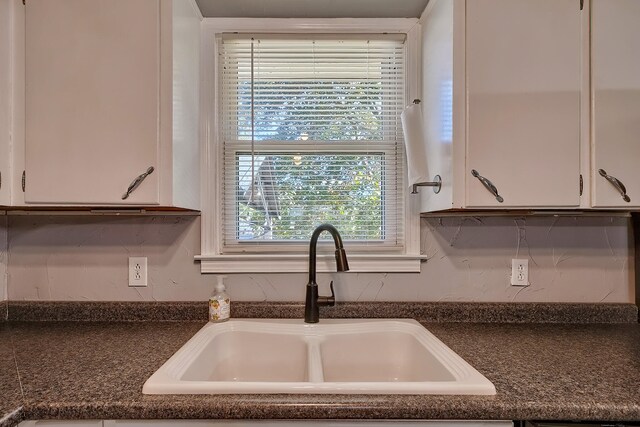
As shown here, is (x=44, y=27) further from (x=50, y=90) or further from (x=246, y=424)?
(x=246, y=424)

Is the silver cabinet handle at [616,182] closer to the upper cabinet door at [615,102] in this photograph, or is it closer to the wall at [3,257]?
the upper cabinet door at [615,102]

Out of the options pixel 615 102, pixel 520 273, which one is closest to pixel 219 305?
pixel 520 273

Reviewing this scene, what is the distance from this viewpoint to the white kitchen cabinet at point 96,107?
105cm

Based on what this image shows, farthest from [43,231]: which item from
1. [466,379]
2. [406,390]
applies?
[466,379]

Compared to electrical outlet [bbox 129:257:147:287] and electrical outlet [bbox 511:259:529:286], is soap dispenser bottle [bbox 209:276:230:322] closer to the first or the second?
electrical outlet [bbox 129:257:147:287]

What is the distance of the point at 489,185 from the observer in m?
1.05

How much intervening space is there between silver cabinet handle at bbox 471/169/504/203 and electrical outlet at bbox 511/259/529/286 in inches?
18.3

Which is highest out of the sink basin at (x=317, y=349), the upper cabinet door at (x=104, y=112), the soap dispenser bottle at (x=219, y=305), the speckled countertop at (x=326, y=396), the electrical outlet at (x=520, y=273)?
the upper cabinet door at (x=104, y=112)

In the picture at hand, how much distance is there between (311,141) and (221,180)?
0.42 metres

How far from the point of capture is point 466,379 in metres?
0.80

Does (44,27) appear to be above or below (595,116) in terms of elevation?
above

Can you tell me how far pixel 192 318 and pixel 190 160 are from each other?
624 millimetres

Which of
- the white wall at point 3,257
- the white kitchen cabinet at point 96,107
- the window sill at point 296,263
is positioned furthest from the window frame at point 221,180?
the white wall at point 3,257

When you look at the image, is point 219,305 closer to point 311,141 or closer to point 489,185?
point 311,141
